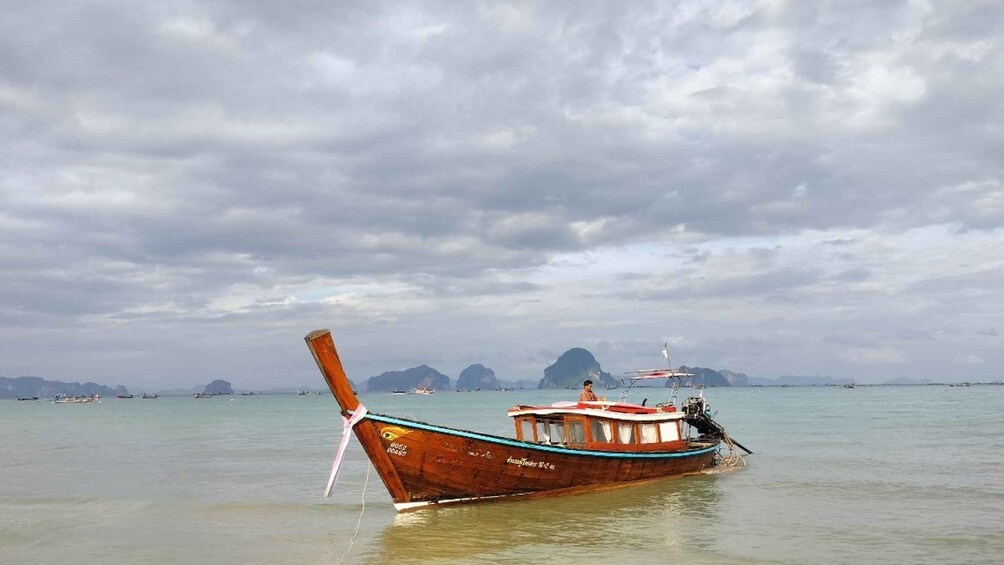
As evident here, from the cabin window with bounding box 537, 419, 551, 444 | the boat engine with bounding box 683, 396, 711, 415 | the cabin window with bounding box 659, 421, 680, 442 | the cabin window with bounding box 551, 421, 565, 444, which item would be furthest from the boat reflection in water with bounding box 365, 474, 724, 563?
the boat engine with bounding box 683, 396, 711, 415

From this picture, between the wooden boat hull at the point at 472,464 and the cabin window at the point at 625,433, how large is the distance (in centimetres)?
115

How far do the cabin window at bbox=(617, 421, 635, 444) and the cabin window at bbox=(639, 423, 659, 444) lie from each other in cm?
52

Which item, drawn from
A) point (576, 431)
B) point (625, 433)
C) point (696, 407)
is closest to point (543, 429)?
point (576, 431)

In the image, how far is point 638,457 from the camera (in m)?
25.4

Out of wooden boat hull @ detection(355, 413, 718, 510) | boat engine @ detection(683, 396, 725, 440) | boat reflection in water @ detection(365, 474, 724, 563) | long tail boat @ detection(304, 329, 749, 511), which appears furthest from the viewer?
boat engine @ detection(683, 396, 725, 440)

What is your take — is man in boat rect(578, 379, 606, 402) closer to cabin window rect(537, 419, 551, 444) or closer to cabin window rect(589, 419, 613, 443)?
cabin window rect(589, 419, 613, 443)

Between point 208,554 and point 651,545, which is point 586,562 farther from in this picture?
point 208,554

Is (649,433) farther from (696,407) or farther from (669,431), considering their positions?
(696,407)

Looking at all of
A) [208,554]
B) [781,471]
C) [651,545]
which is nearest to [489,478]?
[651,545]

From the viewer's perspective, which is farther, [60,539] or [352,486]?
[352,486]

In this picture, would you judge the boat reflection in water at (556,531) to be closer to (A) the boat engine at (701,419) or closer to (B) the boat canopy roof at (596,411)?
→ (B) the boat canopy roof at (596,411)

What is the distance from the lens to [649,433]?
88.0 ft

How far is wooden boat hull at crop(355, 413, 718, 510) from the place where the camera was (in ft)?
67.3

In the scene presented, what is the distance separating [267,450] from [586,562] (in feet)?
118
